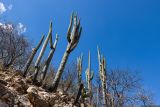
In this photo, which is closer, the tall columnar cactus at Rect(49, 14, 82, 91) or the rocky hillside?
the rocky hillside

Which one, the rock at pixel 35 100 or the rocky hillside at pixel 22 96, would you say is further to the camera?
the rock at pixel 35 100

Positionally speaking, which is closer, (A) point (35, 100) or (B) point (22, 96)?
(B) point (22, 96)

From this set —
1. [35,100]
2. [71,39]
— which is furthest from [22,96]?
[71,39]

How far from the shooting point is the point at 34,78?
1253 cm

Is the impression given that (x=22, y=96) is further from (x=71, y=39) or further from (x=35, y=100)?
(x=71, y=39)

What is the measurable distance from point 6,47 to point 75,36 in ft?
26.0

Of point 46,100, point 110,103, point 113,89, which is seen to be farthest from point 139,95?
point 46,100

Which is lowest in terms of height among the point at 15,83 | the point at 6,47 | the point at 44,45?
the point at 15,83

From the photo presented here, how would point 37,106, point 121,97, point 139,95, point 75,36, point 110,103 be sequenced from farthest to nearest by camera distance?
point 139,95, point 121,97, point 110,103, point 75,36, point 37,106

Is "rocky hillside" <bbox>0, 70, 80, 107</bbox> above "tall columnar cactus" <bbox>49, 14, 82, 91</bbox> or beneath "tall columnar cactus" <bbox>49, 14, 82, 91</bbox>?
beneath

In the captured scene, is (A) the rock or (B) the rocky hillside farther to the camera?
(A) the rock

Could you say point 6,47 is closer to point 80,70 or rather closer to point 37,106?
point 80,70

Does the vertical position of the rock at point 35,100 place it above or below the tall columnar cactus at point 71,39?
below

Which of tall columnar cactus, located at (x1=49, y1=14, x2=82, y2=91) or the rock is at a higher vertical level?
tall columnar cactus, located at (x1=49, y1=14, x2=82, y2=91)
